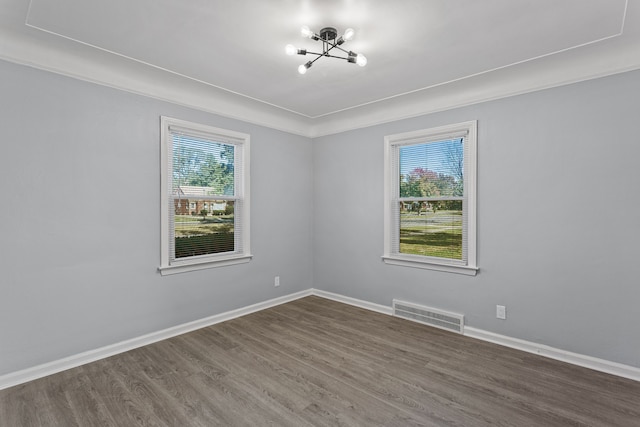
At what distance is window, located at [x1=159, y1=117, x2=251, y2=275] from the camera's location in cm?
337

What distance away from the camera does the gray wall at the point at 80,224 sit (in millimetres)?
2451

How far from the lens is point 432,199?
3770 mm

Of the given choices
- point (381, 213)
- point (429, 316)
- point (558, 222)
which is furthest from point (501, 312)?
point (381, 213)

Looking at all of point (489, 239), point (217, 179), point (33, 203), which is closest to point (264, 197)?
point (217, 179)

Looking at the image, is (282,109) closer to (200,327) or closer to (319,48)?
(319,48)

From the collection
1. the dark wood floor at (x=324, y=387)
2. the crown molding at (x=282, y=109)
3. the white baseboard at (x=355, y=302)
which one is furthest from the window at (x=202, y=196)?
the white baseboard at (x=355, y=302)

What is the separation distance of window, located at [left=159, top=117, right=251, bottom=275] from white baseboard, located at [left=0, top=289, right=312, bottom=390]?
0.62 metres

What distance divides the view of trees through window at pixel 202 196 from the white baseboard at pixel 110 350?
77 centimetres

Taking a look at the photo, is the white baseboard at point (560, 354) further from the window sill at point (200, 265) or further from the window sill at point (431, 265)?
the window sill at point (200, 265)

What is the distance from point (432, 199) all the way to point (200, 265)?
2816 mm

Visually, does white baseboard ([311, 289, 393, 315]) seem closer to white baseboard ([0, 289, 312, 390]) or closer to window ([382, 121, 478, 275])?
window ([382, 121, 478, 275])

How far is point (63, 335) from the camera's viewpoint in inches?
105

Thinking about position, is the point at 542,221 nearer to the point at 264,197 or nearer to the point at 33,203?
the point at 264,197

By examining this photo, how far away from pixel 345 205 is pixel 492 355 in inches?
97.4
